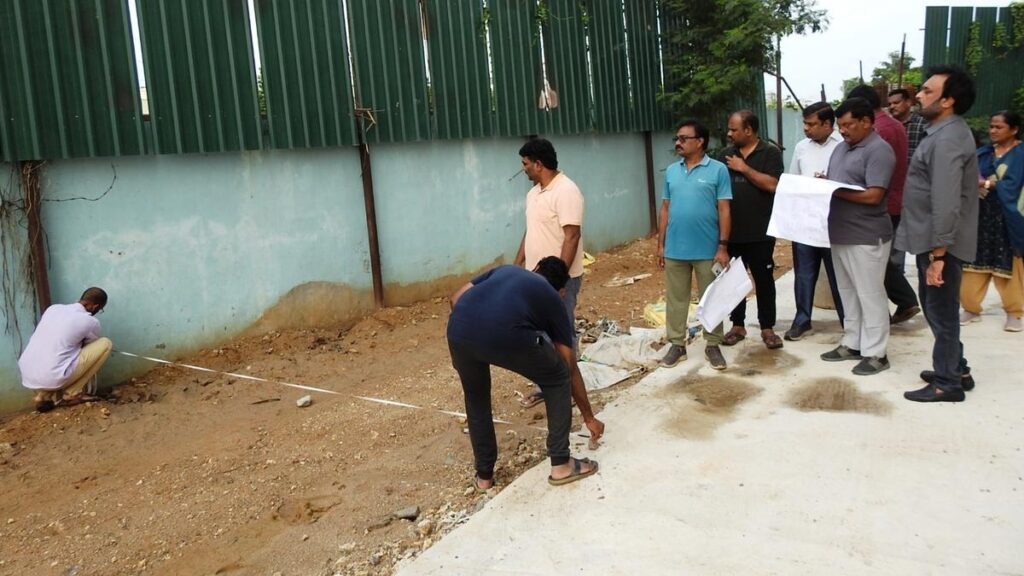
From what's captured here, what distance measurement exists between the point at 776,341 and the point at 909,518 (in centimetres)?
257

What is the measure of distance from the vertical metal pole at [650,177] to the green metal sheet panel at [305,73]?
19.2 feet

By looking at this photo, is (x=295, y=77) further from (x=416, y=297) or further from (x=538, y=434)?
(x=538, y=434)

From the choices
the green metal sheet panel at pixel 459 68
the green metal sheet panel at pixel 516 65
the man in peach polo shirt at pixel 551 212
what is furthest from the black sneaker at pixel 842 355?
the green metal sheet panel at pixel 516 65

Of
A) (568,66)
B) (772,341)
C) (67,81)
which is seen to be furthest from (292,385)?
(568,66)

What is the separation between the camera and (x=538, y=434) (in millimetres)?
4898

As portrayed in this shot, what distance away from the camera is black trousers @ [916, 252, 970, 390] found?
4387 mm

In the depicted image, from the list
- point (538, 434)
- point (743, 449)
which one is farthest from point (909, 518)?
point (538, 434)

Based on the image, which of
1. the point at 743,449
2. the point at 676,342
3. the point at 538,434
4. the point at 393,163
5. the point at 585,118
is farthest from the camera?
the point at 585,118

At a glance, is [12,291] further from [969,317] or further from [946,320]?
[969,317]

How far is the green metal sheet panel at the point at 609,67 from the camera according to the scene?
1102 cm

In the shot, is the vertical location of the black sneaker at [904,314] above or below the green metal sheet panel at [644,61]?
below

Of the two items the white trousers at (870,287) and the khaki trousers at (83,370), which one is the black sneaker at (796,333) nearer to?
the white trousers at (870,287)

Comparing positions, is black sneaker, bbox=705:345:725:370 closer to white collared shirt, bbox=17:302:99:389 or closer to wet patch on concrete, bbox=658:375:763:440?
wet patch on concrete, bbox=658:375:763:440

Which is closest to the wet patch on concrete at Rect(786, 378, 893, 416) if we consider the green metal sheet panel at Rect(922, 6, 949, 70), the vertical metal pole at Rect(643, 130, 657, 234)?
the vertical metal pole at Rect(643, 130, 657, 234)
